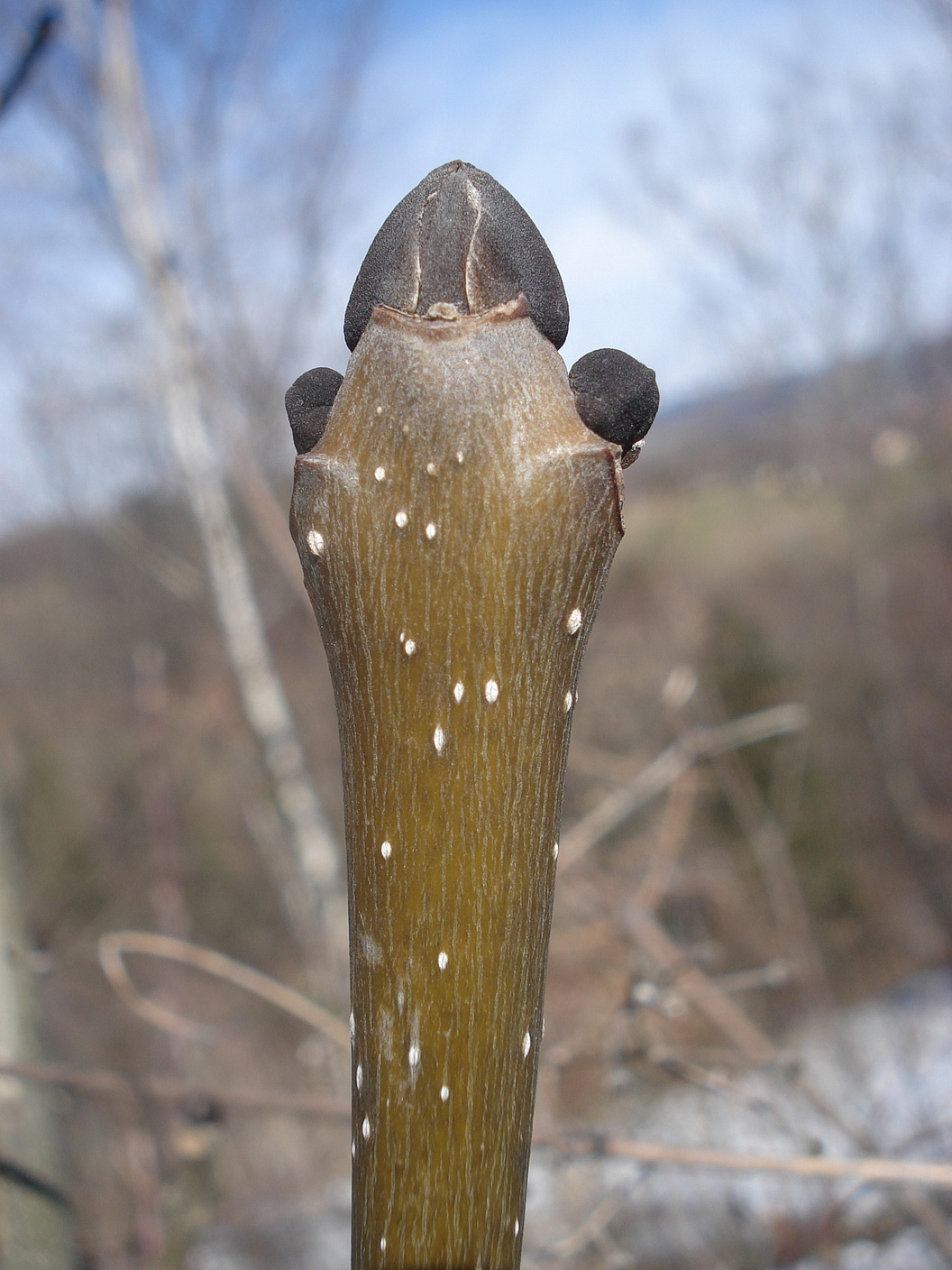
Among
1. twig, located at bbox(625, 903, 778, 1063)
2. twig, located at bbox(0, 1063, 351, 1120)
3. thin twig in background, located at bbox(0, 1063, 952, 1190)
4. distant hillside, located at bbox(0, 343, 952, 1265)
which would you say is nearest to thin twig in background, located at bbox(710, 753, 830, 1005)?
distant hillside, located at bbox(0, 343, 952, 1265)

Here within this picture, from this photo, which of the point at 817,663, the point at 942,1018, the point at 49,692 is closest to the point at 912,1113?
the point at 942,1018

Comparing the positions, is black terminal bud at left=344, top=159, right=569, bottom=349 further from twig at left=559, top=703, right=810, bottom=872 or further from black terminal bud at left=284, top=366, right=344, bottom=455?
twig at left=559, top=703, right=810, bottom=872

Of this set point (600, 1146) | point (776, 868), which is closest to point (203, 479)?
point (776, 868)

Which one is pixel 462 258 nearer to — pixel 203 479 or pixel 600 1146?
pixel 600 1146

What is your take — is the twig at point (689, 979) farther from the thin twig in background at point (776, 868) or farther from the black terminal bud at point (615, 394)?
the black terminal bud at point (615, 394)

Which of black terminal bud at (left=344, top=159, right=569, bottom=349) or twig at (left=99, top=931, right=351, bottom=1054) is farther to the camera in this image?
twig at (left=99, top=931, right=351, bottom=1054)

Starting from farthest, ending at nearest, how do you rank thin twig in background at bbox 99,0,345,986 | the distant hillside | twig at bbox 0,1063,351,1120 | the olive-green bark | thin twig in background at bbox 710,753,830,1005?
the distant hillside
thin twig in background at bbox 99,0,345,986
thin twig in background at bbox 710,753,830,1005
twig at bbox 0,1063,351,1120
the olive-green bark
